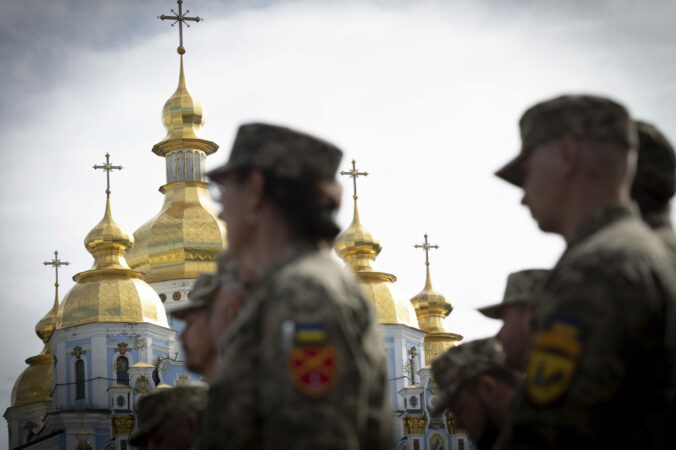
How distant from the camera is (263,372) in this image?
12.8 feet

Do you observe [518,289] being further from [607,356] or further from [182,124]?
[182,124]

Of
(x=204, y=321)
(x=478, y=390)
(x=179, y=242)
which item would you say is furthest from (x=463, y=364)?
(x=179, y=242)

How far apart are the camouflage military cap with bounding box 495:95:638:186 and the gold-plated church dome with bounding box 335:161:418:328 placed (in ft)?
140

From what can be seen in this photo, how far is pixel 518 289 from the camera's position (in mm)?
6020

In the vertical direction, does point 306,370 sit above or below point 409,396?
below

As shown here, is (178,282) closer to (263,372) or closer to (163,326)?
(163,326)

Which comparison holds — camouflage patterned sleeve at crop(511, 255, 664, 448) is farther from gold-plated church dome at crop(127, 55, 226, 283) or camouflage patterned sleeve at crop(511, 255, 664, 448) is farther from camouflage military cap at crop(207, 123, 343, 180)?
gold-plated church dome at crop(127, 55, 226, 283)

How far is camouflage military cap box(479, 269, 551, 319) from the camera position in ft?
19.4

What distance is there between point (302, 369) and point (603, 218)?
113 centimetres

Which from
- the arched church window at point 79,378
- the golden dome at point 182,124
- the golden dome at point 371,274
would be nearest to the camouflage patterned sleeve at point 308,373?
the arched church window at point 79,378

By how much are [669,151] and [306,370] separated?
87.7 inches

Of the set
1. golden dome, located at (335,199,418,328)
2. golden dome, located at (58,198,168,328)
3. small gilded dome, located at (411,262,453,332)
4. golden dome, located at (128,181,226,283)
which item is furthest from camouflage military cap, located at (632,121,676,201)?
small gilded dome, located at (411,262,453,332)

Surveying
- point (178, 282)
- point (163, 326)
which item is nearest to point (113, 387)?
point (163, 326)

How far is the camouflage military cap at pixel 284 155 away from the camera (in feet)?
14.1
